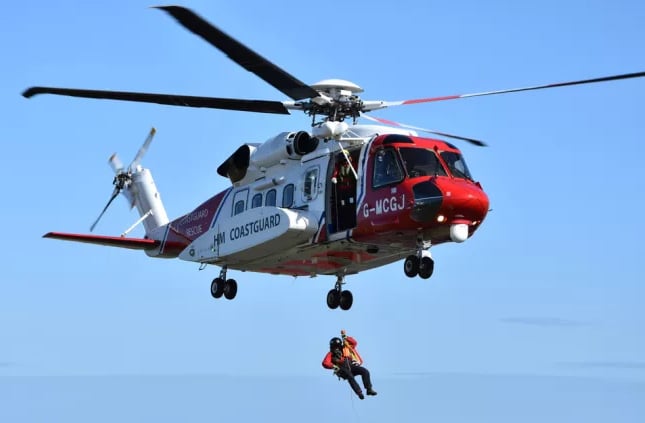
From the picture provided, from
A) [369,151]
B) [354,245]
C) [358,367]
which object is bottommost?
[358,367]

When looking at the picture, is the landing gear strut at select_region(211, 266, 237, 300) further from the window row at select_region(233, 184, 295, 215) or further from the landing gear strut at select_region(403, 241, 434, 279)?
the landing gear strut at select_region(403, 241, 434, 279)

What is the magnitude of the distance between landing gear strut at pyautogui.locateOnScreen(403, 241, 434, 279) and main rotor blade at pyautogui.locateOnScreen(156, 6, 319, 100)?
3454 millimetres

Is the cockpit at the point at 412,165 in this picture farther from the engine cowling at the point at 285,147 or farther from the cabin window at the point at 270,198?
the cabin window at the point at 270,198

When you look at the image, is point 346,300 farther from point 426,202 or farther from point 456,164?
point 426,202

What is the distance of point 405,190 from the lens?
2038cm

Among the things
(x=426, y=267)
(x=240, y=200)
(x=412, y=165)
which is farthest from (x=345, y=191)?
(x=240, y=200)

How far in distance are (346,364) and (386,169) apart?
4340 mm

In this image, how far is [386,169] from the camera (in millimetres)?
20969

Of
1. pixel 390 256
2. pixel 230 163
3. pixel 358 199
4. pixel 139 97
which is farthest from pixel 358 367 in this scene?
pixel 139 97

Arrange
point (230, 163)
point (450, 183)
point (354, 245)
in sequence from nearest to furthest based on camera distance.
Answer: point (450, 183) < point (354, 245) < point (230, 163)

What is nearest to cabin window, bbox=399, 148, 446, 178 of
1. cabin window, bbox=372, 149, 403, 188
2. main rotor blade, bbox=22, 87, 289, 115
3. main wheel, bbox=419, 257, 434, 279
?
cabin window, bbox=372, 149, 403, 188

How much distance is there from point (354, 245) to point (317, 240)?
2.41ft

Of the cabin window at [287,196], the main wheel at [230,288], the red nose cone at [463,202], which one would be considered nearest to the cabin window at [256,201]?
the cabin window at [287,196]

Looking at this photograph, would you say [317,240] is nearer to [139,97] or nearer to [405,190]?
[405,190]
